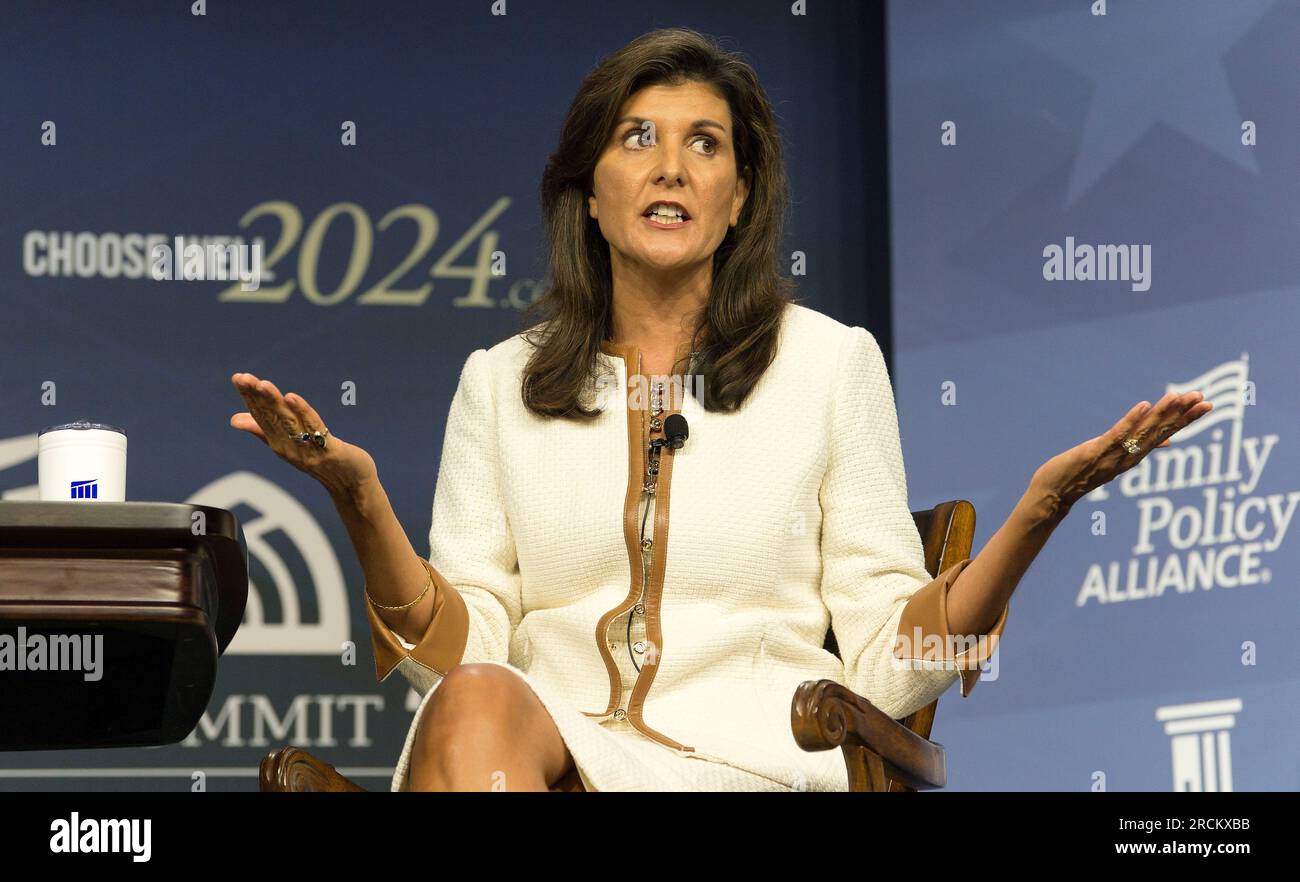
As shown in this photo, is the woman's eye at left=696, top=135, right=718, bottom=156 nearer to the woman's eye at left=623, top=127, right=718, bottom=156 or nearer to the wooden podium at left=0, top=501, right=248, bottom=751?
the woman's eye at left=623, top=127, right=718, bottom=156

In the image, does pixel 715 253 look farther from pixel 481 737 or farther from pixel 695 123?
pixel 481 737

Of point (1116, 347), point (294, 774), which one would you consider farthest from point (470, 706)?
point (1116, 347)

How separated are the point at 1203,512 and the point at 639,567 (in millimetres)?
2083

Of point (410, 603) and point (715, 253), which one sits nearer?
point (410, 603)

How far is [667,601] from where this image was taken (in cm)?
255

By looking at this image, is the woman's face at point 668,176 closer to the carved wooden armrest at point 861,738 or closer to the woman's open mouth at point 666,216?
the woman's open mouth at point 666,216

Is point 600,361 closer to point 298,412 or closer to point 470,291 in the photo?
point 298,412

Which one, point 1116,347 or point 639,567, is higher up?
point 1116,347

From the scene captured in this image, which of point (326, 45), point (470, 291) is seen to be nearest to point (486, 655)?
point (470, 291)

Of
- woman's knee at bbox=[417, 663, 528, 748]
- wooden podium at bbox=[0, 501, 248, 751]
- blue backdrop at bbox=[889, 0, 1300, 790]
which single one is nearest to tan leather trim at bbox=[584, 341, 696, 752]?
woman's knee at bbox=[417, 663, 528, 748]

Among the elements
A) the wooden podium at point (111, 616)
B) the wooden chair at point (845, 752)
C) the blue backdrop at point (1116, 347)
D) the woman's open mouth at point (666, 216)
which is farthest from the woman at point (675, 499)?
the blue backdrop at point (1116, 347)

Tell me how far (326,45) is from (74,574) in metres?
2.64

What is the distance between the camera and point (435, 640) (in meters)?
2.47

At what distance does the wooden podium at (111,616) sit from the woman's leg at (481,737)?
0.30 m
